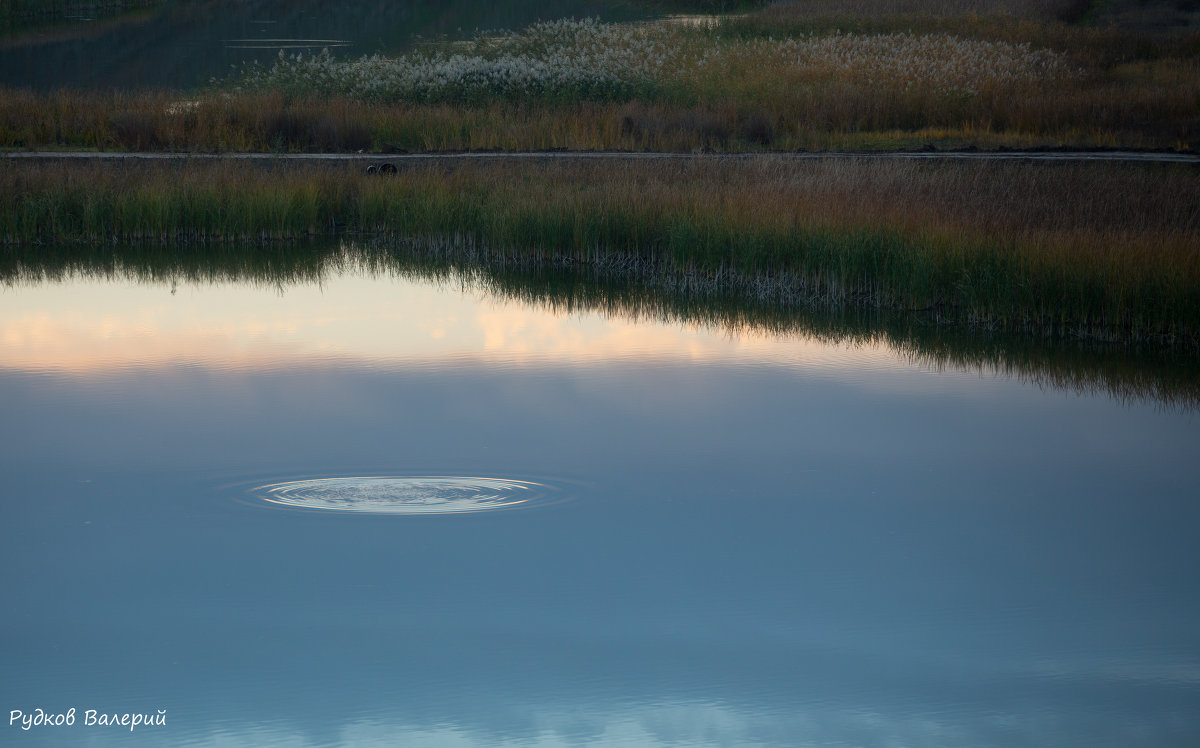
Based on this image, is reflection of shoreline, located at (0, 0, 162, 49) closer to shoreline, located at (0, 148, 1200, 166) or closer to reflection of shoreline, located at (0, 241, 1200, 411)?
shoreline, located at (0, 148, 1200, 166)

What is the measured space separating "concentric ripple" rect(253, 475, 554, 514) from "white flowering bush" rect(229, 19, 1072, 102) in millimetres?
16549

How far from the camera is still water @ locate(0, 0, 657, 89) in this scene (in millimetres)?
38469

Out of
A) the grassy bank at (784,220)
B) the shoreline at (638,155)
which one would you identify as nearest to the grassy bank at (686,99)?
the shoreline at (638,155)

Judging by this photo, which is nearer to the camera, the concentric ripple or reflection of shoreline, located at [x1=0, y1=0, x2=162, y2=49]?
the concentric ripple

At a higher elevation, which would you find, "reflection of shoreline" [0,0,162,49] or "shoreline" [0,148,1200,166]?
"reflection of shoreline" [0,0,162,49]

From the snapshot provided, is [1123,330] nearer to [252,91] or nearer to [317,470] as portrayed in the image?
[317,470]

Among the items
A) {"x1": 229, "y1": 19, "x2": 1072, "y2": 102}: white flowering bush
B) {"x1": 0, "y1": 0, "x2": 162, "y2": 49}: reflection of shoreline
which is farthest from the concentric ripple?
{"x1": 0, "y1": 0, "x2": 162, "y2": 49}: reflection of shoreline

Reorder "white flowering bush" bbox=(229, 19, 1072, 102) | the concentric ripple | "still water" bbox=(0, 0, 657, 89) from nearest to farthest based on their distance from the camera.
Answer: the concentric ripple < "white flowering bush" bbox=(229, 19, 1072, 102) < "still water" bbox=(0, 0, 657, 89)

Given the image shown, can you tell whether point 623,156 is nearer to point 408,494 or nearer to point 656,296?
point 656,296

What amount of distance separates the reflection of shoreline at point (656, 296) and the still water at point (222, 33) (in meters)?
20.6

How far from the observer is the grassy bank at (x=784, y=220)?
9.88m

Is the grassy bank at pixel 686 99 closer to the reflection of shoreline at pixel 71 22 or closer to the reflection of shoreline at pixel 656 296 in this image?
the reflection of shoreline at pixel 656 296

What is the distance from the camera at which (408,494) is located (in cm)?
612

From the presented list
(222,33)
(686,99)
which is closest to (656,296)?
(686,99)
